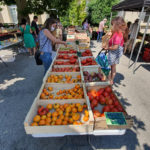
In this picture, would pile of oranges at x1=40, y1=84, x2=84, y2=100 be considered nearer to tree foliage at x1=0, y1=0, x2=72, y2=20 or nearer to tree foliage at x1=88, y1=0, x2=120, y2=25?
tree foliage at x1=0, y1=0, x2=72, y2=20

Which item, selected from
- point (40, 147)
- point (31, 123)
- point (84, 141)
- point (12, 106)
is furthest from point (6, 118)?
point (84, 141)

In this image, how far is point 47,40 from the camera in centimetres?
288

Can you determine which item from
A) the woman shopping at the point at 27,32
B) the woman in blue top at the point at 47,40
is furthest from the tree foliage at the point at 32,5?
the woman in blue top at the point at 47,40

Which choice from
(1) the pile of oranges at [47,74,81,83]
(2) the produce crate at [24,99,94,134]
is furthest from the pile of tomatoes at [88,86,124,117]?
(1) the pile of oranges at [47,74,81,83]

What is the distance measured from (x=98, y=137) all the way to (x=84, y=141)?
0.31m

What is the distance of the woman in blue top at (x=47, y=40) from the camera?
2.64 metres

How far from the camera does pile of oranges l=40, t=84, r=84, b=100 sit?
2.16m

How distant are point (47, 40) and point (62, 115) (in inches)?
77.4

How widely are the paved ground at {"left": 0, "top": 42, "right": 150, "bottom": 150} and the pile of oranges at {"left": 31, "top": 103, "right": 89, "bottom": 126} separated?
2.57ft

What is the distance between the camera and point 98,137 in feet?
7.66

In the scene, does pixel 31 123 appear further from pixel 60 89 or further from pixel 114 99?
pixel 114 99

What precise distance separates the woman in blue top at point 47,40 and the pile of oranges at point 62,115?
1.60 metres

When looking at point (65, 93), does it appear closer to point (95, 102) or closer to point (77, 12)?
point (95, 102)

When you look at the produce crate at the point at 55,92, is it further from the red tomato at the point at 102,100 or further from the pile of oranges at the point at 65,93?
the red tomato at the point at 102,100
